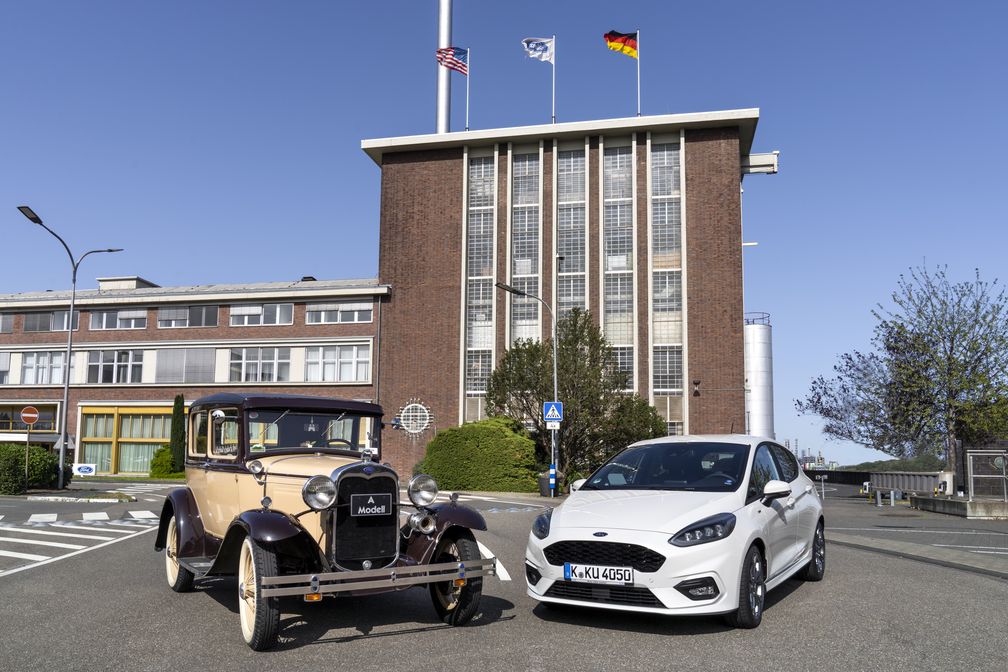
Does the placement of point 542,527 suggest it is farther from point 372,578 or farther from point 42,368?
point 42,368

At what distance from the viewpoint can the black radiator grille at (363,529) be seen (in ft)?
22.5

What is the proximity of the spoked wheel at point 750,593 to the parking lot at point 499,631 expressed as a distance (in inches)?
4.7

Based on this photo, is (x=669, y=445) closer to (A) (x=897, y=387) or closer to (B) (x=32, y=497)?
(B) (x=32, y=497)

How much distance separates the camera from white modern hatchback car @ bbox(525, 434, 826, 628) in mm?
6660

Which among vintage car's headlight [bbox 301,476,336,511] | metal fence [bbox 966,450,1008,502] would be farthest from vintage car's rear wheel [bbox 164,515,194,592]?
metal fence [bbox 966,450,1008,502]

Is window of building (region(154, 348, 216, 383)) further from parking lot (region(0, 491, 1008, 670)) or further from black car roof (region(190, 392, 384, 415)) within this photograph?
black car roof (region(190, 392, 384, 415))

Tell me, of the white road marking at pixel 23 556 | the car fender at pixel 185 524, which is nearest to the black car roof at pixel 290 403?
the car fender at pixel 185 524

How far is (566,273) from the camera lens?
43594mm

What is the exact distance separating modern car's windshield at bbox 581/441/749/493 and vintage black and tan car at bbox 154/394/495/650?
62.8 inches

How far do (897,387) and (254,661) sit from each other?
37931 mm

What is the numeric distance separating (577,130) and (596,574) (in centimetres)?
3911

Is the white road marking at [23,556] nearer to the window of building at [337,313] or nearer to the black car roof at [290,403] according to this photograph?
the black car roof at [290,403]

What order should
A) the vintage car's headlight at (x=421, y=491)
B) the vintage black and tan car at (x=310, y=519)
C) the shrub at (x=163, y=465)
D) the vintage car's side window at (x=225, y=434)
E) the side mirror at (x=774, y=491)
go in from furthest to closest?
the shrub at (x=163, y=465)
the vintage car's side window at (x=225, y=434)
the side mirror at (x=774, y=491)
the vintage car's headlight at (x=421, y=491)
the vintage black and tan car at (x=310, y=519)

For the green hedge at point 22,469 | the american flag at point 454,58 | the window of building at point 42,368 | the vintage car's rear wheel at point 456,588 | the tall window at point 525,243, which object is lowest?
the green hedge at point 22,469
